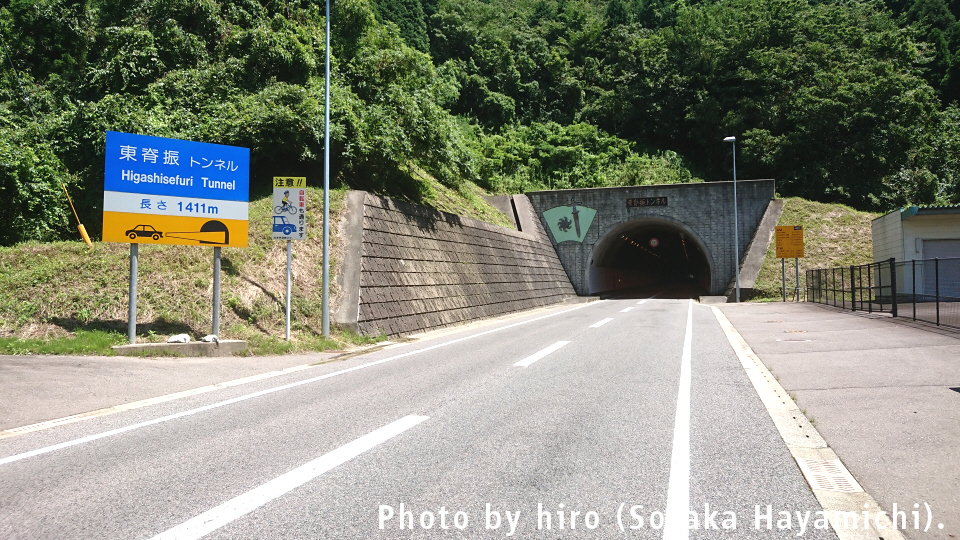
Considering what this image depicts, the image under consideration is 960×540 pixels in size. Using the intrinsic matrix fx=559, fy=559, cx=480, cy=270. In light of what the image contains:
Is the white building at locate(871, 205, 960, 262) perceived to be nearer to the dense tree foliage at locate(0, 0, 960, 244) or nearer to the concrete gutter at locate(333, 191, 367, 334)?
the dense tree foliage at locate(0, 0, 960, 244)

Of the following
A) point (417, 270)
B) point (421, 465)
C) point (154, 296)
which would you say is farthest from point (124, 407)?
point (417, 270)

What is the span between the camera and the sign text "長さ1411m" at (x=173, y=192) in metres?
11.2

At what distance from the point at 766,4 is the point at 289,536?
229ft

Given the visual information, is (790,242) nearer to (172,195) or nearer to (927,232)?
(927,232)

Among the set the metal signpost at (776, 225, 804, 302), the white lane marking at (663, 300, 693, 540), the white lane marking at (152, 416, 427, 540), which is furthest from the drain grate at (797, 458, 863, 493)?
the metal signpost at (776, 225, 804, 302)

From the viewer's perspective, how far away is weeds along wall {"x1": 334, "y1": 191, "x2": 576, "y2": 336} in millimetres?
16062

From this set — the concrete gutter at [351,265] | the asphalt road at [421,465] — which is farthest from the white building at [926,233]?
the asphalt road at [421,465]

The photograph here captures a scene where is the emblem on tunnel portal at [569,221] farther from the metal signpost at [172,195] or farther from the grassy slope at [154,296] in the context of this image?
the metal signpost at [172,195]

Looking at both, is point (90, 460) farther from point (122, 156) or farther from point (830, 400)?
point (122, 156)

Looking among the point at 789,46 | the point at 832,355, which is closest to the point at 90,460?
the point at 832,355

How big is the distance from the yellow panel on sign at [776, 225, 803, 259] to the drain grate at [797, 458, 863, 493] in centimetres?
3229

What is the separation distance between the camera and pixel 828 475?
164 inches

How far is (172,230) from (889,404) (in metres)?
12.6

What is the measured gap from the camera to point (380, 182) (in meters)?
24.3
